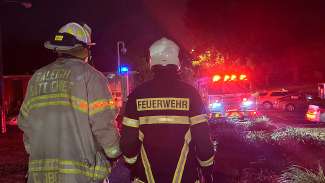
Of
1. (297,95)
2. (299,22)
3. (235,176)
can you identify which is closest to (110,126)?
(235,176)

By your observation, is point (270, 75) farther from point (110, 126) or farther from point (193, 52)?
Result: point (110, 126)

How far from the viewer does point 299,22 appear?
67.8 ft

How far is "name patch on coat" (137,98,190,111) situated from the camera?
3.67 metres

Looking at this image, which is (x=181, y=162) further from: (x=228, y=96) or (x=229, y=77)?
(x=229, y=77)

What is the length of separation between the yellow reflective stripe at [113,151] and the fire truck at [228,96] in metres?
13.4

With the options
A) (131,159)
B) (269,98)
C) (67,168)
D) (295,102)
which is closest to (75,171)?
(67,168)

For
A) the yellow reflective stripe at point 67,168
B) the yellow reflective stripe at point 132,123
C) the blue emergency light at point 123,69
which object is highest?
the blue emergency light at point 123,69

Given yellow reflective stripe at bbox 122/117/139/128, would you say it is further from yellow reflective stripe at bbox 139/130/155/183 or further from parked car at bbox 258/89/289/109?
parked car at bbox 258/89/289/109

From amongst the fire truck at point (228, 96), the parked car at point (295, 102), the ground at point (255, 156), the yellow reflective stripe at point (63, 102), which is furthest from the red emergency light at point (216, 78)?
the parked car at point (295, 102)

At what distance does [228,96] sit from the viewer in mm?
17781

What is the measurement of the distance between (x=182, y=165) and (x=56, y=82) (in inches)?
47.1

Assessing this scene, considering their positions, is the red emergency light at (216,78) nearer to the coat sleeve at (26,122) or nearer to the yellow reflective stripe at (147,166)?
the yellow reflective stripe at (147,166)

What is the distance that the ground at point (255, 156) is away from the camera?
852 centimetres

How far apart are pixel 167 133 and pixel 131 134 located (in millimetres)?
286
